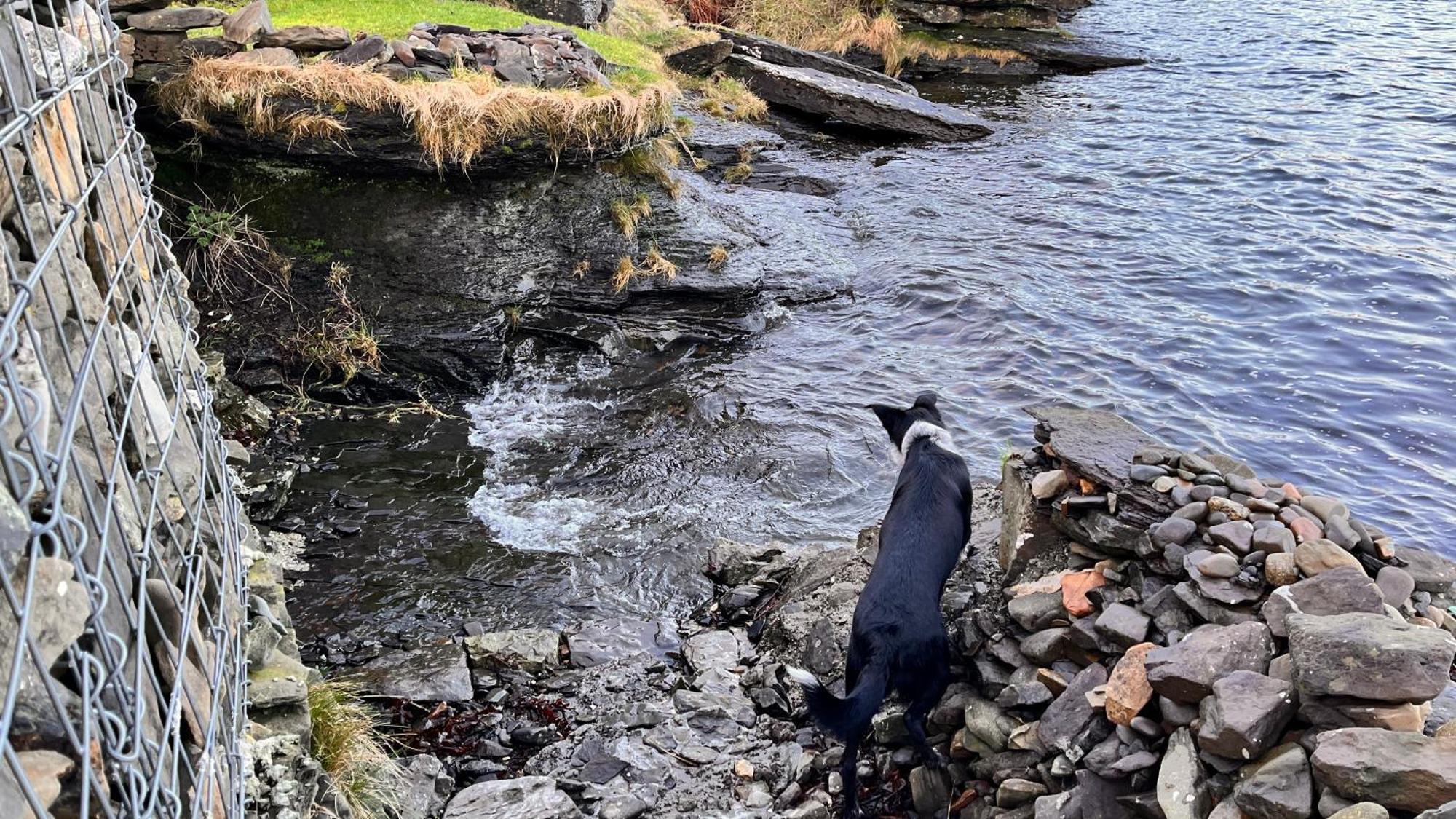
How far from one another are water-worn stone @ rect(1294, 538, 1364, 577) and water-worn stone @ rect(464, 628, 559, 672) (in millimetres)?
4266

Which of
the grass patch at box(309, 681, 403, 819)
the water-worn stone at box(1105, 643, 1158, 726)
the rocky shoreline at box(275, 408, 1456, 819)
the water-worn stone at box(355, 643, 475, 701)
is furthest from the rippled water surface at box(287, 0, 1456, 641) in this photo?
the water-worn stone at box(1105, 643, 1158, 726)

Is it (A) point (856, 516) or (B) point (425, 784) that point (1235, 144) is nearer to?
(A) point (856, 516)

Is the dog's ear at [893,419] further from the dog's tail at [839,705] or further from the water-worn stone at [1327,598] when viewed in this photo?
the water-worn stone at [1327,598]

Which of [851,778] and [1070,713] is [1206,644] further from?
[851,778]

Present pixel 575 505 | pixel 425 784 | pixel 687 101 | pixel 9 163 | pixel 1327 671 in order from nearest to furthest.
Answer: pixel 9 163 → pixel 1327 671 → pixel 425 784 → pixel 575 505 → pixel 687 101

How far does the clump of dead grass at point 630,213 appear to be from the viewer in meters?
11.3

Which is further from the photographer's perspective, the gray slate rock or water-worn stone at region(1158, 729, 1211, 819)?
the gray slate rock

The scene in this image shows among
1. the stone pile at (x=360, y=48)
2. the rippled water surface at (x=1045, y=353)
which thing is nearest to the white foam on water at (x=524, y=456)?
the rippled water surface at (x=1045, y=353)

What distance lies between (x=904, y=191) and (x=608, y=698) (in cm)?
1154

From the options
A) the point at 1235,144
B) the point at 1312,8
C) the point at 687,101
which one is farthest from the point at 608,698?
the point at 1312,8

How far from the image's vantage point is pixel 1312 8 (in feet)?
78.0

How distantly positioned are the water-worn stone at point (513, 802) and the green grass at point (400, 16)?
8.78 metres

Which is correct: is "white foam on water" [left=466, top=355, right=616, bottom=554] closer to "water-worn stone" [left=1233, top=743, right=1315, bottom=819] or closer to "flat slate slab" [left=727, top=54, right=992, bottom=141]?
"water-worn stone" [left=1233, top=743, right=1315, bottom=819]

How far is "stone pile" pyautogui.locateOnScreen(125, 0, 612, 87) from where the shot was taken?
9.41 metres
